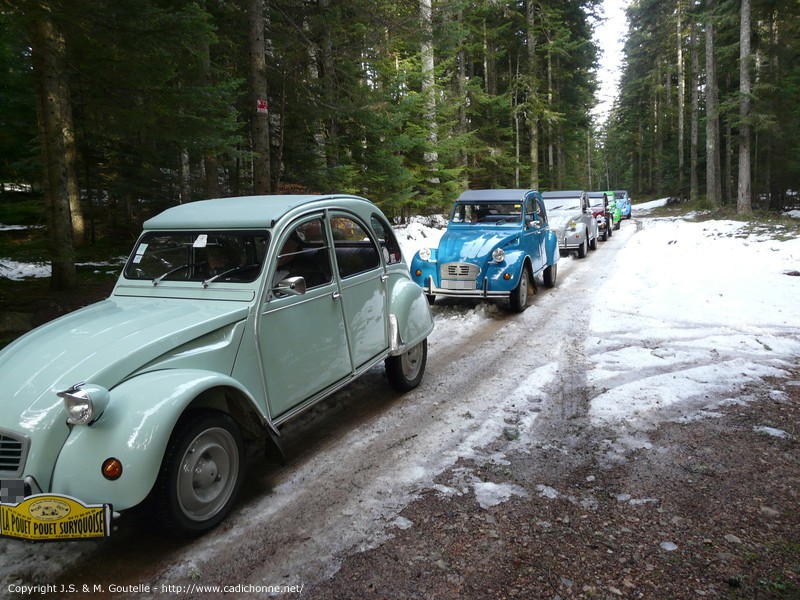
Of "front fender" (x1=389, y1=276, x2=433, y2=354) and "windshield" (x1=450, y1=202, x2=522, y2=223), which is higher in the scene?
"windshield" (x1=450, y1=202, x2=522, y2=223)

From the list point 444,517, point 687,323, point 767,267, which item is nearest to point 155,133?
point 444,517

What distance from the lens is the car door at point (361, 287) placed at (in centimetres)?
470

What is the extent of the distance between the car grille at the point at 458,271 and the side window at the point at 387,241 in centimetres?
369

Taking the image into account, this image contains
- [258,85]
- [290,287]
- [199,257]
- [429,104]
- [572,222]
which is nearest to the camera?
[290,287]

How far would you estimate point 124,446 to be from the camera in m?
2.72

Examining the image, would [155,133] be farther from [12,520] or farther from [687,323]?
[687,323]

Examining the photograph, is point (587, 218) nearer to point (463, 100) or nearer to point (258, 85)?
point (463, 100)

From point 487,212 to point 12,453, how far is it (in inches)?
366

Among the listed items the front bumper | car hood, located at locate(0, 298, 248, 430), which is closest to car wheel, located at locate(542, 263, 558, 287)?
the front bumper

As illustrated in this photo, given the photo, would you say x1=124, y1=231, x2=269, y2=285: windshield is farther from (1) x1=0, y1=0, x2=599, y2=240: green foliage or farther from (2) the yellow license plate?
(1) x1=0, y1=0, x2=599, y2=240: green foliage

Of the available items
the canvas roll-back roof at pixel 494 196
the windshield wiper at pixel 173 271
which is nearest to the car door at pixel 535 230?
the canvas roll-back roof at pixel 494 196

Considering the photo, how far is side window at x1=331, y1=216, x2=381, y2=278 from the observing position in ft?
15.8

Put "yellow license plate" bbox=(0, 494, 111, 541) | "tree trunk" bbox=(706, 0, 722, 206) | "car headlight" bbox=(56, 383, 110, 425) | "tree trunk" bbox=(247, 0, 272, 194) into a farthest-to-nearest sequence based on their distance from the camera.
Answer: "tree trunk" bbox=(706, 0, 722, 206) < "tree trunk" bbox=(247, 0, 272, 194) < "car headlight" bbox=(56, 383, 110, 425) < "yellow license plate" bbox=(0, 494, 111, 541)

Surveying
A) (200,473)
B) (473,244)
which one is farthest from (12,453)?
(473,244)
